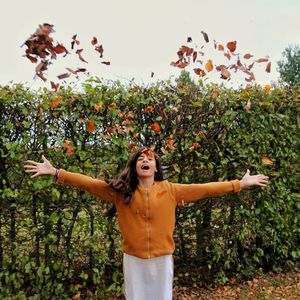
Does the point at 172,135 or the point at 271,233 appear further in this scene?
the point at 271,233

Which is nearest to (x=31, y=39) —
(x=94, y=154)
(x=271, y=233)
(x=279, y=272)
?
(x=94, y=154)

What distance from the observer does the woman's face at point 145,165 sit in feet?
10.6

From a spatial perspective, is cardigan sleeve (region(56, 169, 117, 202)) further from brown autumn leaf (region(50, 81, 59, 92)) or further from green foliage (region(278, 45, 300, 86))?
green foliage (region(278, 45, 300, 86))

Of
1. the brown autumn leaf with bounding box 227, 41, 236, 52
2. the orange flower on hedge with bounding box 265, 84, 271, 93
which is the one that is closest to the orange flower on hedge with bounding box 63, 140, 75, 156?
the brown autumn leaf with bounding box 227, 41, 236, 52

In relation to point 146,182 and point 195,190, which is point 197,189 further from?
point 146,182

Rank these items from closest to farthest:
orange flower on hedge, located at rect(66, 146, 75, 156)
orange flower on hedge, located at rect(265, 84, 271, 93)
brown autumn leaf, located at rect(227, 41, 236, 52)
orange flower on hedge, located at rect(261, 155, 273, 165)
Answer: brown autumn leaf, located at rect(227, 41, 236, 52), orange flower on hedge, located at rect(66, 146, 75, 156), orange flower on hedge, located at rect(261, 155, 273, 165), orange flower on hedge, located at rect(265, 84, 271, 93)

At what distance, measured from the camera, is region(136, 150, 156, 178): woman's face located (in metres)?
3.22

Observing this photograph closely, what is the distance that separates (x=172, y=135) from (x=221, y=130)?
68cm

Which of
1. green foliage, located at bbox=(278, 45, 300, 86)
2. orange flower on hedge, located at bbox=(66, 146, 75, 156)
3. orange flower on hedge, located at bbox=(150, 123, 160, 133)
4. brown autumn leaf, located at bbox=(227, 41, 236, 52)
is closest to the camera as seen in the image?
brown autumn leaf, located at bbox=(227, 41, 236, 52)

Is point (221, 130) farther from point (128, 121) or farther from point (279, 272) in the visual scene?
point (279, 272)

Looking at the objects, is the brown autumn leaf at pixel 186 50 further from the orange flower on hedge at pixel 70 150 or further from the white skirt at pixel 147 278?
the white skirt at pixel 147 278

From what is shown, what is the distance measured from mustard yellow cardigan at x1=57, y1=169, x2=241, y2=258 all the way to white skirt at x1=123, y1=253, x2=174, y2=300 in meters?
0.06

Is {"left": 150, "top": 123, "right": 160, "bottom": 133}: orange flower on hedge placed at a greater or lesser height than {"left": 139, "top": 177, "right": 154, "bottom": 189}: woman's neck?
greater

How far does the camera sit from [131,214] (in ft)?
10.4
